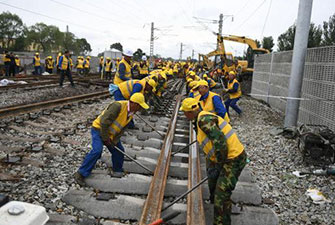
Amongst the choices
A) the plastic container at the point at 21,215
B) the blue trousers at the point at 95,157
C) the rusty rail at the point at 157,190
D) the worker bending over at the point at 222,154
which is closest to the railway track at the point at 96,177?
the rusty rail at the point at 157,190

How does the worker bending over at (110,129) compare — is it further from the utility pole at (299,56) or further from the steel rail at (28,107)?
the utility pole at (299,56)

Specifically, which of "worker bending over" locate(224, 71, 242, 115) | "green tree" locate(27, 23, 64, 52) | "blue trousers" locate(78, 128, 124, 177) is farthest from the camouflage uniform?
"green tree" locate(27, 23, 64, 52)

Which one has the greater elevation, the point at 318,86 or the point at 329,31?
the point at 329,31

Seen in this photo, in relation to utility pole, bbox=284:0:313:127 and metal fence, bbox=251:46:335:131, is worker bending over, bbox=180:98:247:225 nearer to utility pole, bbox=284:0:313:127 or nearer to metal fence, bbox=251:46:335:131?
metal fence, bbox=251:46:335:131

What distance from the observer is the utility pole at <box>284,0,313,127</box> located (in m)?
7.32

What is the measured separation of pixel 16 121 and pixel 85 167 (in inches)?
132

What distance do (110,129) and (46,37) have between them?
75.8 metres

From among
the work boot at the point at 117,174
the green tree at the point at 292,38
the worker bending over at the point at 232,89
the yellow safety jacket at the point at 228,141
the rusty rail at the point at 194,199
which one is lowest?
the rusty rail at the point at 194,199

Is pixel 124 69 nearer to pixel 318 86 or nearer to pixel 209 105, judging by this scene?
pixel 209 105

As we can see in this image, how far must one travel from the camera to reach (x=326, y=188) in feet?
14.8

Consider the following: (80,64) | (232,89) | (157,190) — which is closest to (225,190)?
(157,190)

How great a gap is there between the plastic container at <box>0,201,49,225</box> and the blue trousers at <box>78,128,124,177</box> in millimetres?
2571

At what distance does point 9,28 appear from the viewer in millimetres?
63812

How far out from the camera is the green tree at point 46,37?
229 feet
